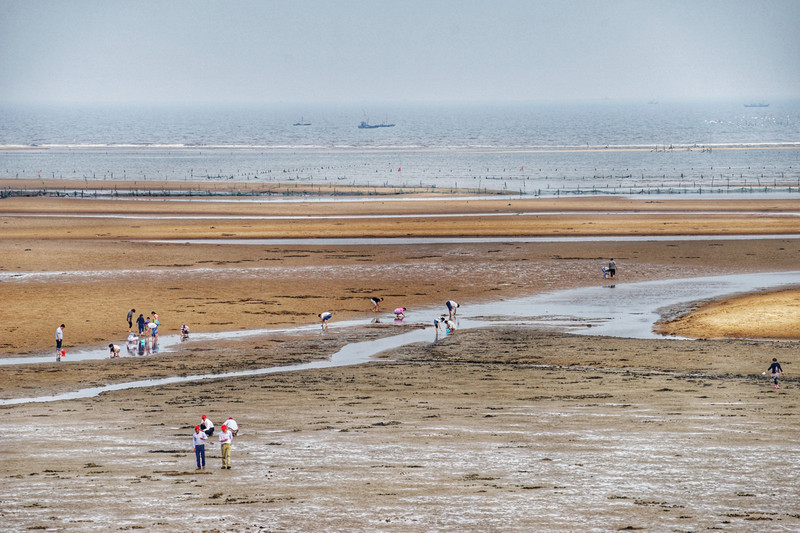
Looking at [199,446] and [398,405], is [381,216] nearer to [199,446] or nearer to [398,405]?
[398,405]

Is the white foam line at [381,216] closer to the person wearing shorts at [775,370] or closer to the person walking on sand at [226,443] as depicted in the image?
the person wearing shorts at [775,370]

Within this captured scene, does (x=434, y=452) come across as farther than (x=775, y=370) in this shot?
No

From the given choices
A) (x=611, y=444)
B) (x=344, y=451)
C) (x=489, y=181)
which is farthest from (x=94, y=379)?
(x=489, y=181)

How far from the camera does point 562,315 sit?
4419 cm

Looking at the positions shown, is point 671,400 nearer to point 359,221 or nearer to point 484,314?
point 484,314

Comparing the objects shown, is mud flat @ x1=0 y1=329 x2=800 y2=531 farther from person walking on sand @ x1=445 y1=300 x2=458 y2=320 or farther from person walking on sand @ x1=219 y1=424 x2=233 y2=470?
person walking on sand @ x1=445 y1=300 x2=458 y2=320

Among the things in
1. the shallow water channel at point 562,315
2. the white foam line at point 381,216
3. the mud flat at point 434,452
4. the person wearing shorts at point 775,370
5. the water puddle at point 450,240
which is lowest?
the mud flat at point 434,452

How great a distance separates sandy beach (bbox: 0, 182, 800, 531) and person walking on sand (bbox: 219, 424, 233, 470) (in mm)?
324

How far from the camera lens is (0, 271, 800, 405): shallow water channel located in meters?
35.7

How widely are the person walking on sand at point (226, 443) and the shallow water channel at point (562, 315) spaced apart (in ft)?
35.1

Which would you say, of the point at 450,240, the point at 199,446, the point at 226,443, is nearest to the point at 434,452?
the point at 226,443

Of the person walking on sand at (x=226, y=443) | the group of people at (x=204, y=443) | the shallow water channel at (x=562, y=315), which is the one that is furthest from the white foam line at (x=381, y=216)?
the person walking on sand at (x=226, y=443)

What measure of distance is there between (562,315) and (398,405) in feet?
58.5

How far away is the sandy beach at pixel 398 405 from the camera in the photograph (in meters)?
19.0
